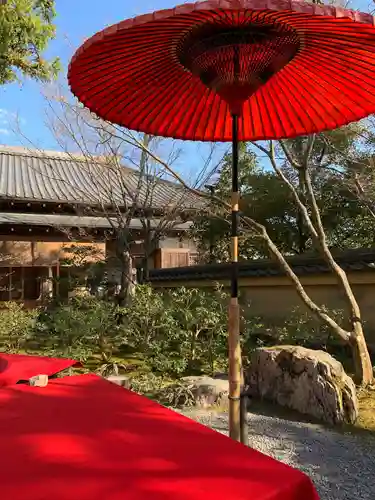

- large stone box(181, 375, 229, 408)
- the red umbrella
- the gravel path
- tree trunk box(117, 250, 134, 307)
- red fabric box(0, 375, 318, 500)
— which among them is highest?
the red umbrella

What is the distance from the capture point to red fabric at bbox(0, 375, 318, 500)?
992 mm

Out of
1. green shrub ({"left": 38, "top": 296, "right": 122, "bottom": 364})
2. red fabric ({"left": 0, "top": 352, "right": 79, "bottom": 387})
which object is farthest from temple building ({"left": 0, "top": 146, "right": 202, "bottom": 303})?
red fabric ({"left": 0, "top": 352, "right": 79, "bottom": 387})

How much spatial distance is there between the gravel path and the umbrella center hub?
250 centimetres

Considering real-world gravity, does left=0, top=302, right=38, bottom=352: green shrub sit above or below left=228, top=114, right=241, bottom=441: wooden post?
below

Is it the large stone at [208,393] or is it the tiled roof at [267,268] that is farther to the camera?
the tiled roof at [267,268]

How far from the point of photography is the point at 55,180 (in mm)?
15555

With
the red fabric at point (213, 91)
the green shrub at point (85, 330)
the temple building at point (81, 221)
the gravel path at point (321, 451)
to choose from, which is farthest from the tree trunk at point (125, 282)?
the red fabric at point (213, 91)

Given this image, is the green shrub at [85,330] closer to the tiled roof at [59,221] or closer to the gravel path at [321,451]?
the gravel path at [321,451]

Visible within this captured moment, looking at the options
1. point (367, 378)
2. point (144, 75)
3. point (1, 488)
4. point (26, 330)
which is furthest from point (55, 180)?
point (1, 488)

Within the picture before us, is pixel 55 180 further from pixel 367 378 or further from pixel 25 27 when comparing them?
pixel 367 378

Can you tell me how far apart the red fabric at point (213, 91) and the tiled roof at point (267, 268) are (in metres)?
5.32

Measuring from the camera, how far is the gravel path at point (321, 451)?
305cm

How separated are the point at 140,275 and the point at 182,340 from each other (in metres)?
6.69

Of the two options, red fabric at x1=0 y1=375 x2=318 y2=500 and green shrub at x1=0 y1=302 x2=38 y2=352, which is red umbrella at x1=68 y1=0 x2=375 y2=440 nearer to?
red fabric at x1=0 y1=375 x2=318 y2=500
